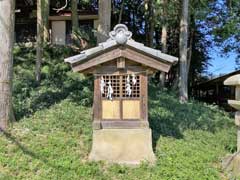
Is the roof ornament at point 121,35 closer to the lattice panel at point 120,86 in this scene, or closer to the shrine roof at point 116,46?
the shrine roof at point 116,46

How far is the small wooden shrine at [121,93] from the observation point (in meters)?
6.28

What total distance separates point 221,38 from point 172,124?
9.63 m

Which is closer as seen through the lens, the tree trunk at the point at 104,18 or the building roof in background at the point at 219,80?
the tree trunk at the point at 104,18

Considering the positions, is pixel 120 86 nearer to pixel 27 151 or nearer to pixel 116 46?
pixel 116 46

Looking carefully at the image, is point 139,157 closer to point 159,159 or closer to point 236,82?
point 159,159

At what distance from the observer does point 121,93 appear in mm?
6523

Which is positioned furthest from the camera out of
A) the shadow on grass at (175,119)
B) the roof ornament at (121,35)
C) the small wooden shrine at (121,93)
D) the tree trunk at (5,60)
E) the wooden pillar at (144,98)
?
the shadow on grass at (175,119)

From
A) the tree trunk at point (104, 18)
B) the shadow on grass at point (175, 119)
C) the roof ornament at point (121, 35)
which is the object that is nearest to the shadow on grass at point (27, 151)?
the shadow on grass at point (175, 119)

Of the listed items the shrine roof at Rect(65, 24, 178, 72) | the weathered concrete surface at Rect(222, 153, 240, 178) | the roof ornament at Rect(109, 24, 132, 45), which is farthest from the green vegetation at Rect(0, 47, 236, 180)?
the roof ornament at Rect(109, 24, 132, 45)

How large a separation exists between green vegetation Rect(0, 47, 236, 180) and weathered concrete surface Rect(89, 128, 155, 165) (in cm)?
17

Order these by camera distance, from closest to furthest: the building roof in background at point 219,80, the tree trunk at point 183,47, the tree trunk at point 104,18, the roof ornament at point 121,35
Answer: the roof ornament at point 121,35 < the tree trunk at point 104,18 < the tree trunk at point 183,47 < the building roof in background at point 219,80

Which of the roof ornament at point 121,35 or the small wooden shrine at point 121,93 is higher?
the roof ornament at point 121,35

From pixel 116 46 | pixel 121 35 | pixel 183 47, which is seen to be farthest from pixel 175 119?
pixel 183 47

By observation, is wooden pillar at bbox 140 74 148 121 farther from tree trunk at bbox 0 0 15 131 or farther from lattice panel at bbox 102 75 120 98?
tree trunk at bbox 0 0 15 131
